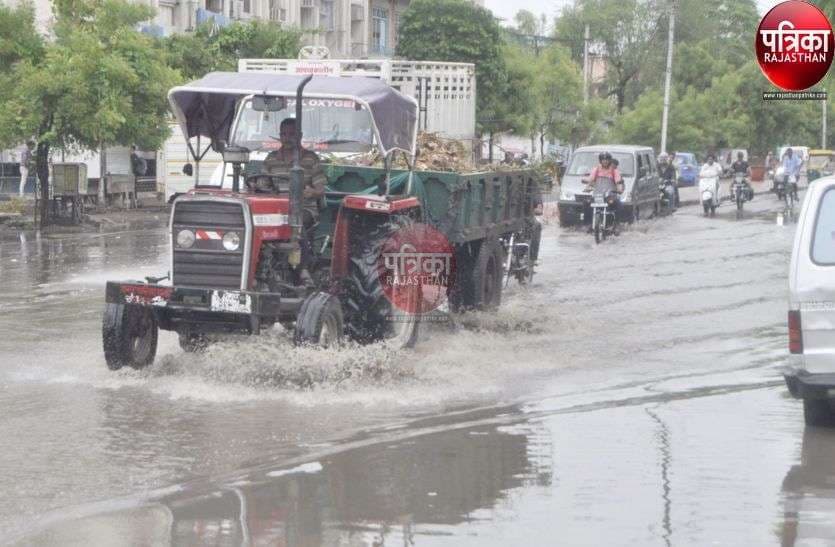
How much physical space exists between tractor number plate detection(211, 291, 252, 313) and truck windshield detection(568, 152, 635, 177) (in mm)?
21904

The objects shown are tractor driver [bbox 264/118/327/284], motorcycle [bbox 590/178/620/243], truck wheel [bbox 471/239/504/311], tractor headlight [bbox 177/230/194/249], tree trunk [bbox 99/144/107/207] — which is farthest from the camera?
tree trunk [bbox 99/144/107/207]

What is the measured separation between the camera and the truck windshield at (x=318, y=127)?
1227 centimetres

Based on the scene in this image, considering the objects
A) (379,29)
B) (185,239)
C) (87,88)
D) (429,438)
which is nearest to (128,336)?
(185,239)

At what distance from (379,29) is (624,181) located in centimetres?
3549

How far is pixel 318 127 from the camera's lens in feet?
41.2

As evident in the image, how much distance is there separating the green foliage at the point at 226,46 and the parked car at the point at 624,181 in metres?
10.7

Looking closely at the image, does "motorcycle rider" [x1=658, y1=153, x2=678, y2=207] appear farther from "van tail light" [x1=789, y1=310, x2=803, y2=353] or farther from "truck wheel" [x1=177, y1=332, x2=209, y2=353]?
"van tail light" [x1=789, y1=310, x2=803, y2=353]

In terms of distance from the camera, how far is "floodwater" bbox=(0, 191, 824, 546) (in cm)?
711

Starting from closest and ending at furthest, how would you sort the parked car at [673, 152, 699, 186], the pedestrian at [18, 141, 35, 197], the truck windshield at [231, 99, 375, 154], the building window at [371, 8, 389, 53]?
1. the truck windshield at [231, 99, 375, 154]
2. the pedestrian at [18, 141, 35, 197]
3. the parked car at [673, 152, 699, 186]
4. the building window at [371, 8, 389, 53]

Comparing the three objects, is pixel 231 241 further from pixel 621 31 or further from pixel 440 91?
pixel 621 31

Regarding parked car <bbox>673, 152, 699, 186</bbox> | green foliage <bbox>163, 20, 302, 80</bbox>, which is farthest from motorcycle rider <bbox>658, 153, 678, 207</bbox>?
parked car <bbox>673, 152, 699, 186</bbox>

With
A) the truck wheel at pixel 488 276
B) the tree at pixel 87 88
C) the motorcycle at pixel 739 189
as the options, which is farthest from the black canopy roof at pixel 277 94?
the motorcycle at pixel 739 189

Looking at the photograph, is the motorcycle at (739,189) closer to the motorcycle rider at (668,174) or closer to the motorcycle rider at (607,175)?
the motorcycle rider at (668,174)

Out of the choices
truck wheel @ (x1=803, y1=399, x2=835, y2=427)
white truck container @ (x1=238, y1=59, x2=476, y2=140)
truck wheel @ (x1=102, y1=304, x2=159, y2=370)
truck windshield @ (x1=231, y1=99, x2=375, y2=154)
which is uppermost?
white truck container @ (x1=238, y1=59, x2=476, y2=140)
